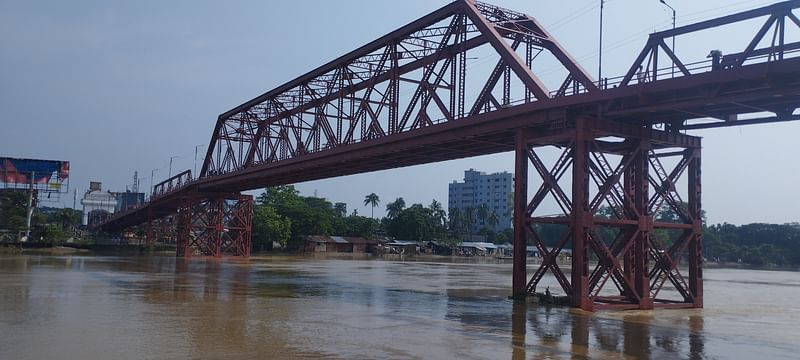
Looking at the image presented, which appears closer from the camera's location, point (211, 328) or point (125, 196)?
point (211, 328)

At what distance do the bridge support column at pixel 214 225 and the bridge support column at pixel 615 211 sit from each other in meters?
53.0

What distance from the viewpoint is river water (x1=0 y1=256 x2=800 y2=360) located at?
44.9 ft

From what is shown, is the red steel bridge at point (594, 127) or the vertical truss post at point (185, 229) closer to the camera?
the red steel bridge at point (594, 127)

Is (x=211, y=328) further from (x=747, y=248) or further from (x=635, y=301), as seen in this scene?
(x=747, y=248)

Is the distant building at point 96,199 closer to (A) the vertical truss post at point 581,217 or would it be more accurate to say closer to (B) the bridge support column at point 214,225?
(B) the bridge support column at point 214,225

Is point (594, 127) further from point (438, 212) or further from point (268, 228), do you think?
point (438, 212)

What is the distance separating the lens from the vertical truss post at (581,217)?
958 inches

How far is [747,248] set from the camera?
141m

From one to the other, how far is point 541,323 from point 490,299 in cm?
864

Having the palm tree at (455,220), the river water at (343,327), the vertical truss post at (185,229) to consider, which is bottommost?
the river water at (343,327)

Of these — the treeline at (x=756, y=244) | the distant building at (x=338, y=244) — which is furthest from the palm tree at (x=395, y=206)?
the treeline at (x=756, y=244)

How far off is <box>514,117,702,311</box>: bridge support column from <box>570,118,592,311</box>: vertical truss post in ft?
0.12

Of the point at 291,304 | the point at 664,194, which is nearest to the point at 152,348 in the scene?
the point at 291,304

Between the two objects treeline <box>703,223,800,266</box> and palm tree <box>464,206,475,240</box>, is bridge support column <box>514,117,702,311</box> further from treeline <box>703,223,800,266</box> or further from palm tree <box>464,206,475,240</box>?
palm tree <box>464,206,475,240</box>
